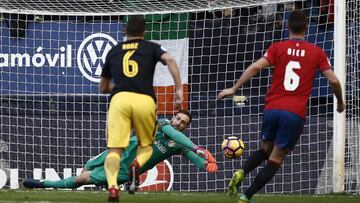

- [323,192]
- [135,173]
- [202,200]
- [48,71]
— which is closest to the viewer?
[135,173]

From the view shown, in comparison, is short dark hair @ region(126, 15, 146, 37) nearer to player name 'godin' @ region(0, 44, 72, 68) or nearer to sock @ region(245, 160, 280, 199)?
sock @ region(245, 160, 280, 199)

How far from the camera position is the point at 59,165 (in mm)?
15688

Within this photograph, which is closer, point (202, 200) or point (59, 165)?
point (202, 200)

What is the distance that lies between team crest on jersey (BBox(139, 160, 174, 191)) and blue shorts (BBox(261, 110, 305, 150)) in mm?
5413

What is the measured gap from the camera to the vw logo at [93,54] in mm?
15742

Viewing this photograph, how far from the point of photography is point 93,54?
15820mm

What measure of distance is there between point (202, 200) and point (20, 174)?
14.1ft

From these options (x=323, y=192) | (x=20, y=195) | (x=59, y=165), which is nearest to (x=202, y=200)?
(x=20, y=195)

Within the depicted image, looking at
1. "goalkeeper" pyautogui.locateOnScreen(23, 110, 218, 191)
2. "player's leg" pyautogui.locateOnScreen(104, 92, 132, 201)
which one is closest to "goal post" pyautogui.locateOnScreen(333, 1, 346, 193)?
"goalkeeper" pyautogui.locateOnScreen(23, 110, 218, 191)

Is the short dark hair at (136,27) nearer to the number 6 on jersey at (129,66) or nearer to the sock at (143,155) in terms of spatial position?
the number 6 on jersey at (129,66)

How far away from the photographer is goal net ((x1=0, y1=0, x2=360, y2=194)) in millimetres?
15398

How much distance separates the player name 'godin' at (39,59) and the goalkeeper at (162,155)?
11.3 ft

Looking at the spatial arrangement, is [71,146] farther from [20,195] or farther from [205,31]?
[20,195]

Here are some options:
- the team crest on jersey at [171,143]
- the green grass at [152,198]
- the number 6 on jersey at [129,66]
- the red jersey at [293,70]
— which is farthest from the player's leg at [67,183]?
the red jersey at [293,70]
